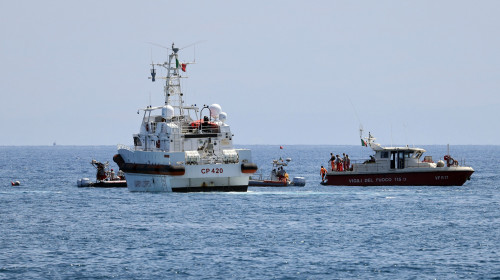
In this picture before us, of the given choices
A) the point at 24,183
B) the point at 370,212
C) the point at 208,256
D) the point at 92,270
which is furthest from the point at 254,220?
the point at 24,183

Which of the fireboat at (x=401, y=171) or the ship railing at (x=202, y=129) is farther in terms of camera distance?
the fireboat at (x=401, y=171)

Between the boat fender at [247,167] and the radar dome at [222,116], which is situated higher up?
the radar dome at [222,116]

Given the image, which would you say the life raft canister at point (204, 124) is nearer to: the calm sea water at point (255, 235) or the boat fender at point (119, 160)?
the calm sea water at point (255, 235)

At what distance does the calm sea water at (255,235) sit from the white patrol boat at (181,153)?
1193 millimetres

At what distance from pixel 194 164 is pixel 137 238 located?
1982 cm

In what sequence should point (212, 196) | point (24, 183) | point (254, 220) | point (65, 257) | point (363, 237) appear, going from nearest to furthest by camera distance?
1. point (65, 257)
2. point (363, 237)
3. point (254, 220)
4. point (212, 196)
5. point (24, 183)

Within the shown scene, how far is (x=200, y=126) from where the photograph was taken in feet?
212

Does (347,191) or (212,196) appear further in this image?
(347,191)

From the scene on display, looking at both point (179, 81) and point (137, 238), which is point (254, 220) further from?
point (179, 81)

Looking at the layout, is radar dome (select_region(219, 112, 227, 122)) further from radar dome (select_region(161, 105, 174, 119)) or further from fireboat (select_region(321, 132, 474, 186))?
fireboat (select_region(321, 132, 474, 186))

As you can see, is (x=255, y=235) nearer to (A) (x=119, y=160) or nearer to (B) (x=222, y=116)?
(B) (x=222, y=116)

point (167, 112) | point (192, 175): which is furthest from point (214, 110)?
point (192, 175)

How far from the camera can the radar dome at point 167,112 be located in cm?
Result: 6575

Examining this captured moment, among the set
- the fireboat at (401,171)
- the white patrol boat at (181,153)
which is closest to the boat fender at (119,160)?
the white patrol boat at (181,153)
